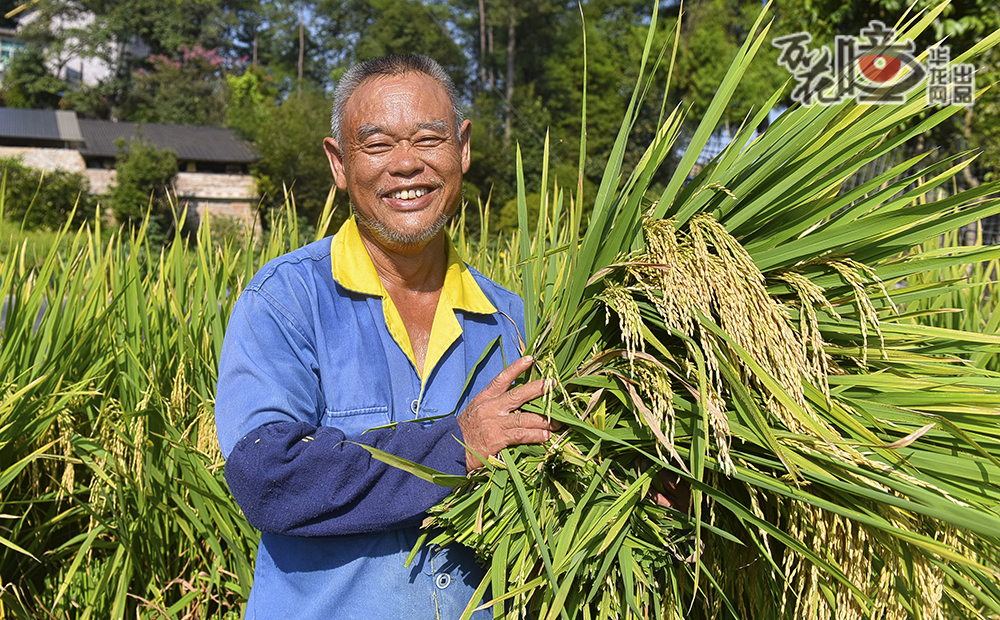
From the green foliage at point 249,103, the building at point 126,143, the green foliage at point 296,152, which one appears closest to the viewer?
the green foliage at point 296,152

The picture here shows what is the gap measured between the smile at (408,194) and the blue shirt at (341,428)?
0.16 m

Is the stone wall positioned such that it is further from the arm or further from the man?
the arm

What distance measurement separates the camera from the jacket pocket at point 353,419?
1.48 metres

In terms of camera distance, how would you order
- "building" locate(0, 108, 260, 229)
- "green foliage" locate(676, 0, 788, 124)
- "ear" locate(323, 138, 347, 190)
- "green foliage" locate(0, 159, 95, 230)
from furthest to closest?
"building" locate(0, 108, 260, 229)
"green foliage" locate(676, 0, 788, 124)
"green foliage" locate(0, 159, 95, 230)
"ear" locate(323, 138, 347, 190)

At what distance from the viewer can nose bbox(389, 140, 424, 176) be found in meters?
1.64

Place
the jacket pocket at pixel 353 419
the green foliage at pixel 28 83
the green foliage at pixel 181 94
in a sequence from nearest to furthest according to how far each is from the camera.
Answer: the jacket pocket at pixel 353 419, the green foliage at pixel 28 83, the green foliage at pixel 181 94

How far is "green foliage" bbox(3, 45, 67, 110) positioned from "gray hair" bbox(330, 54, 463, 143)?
44.4 metres

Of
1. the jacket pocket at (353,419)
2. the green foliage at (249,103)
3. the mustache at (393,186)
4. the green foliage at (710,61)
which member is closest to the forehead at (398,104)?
the mustache at (393,186)

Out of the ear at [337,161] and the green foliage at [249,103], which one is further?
the green foliage at [249,103]

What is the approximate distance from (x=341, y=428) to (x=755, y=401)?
2.77 feet

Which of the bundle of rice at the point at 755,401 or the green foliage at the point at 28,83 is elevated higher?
the green foliage at the point at 28,83

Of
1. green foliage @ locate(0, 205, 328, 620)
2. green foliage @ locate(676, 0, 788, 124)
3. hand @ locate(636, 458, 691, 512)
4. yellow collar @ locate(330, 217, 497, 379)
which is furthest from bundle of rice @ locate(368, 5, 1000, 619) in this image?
green foliage @ locate(676, 0, 788, 124)

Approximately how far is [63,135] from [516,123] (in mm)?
19971

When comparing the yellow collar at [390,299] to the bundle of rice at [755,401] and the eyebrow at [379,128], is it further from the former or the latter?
the bundle of rice at [755,401]
